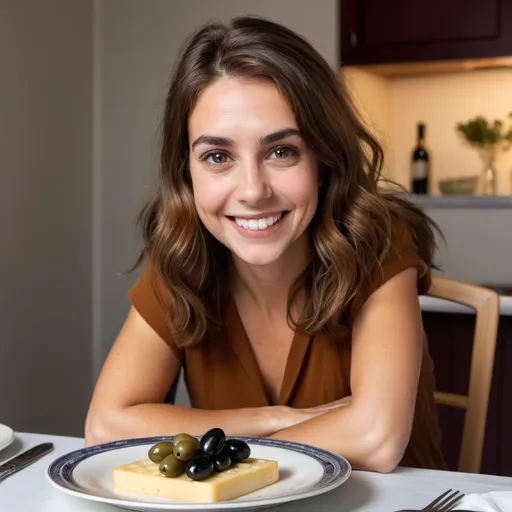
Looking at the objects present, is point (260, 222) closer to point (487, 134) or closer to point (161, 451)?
point (161, 451)

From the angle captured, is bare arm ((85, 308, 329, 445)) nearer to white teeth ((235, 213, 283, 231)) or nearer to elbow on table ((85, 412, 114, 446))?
elbow on table ((85, 412, 114, 446))

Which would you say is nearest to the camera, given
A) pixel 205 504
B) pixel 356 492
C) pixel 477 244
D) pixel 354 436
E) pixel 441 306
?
pixel 205 504

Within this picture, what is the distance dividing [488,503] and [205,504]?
0.92 ft

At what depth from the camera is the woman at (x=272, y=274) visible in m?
1.33

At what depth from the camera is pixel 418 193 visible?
4102mm

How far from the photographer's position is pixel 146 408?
1.38 m

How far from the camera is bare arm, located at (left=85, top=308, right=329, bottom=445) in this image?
1.33 meters

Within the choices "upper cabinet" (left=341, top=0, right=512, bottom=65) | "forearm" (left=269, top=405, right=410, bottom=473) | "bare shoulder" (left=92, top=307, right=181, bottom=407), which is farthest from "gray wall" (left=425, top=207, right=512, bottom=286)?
"forearm" (left=269, top=405, right=410, bottom=473)

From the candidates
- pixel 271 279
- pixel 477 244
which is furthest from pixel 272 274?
pixel 477 244

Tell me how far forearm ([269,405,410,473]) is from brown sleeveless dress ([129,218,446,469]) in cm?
24

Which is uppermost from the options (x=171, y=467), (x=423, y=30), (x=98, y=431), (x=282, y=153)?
(x=423, y=30)

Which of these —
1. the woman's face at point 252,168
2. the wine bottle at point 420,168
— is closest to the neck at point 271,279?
the woman's face at point 252,168

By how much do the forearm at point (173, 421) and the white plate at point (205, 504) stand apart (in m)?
0.19

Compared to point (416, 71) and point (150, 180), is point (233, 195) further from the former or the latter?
point (416, 71)
